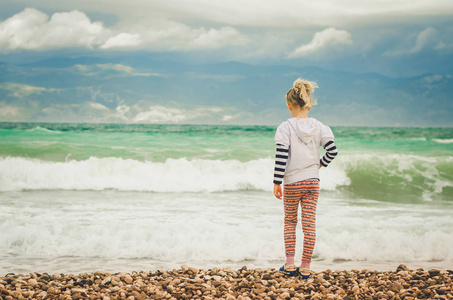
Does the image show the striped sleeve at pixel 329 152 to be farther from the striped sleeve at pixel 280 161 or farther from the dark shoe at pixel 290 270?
the dark shoe at pixel 290 270

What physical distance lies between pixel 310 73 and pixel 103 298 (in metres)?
75.5

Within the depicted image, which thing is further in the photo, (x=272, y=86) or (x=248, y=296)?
(x=272, y=86)

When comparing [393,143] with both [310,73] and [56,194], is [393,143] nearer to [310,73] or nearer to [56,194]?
[56,194]

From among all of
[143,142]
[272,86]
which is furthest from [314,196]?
[272,86]

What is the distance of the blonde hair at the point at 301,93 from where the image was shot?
12.2 ft

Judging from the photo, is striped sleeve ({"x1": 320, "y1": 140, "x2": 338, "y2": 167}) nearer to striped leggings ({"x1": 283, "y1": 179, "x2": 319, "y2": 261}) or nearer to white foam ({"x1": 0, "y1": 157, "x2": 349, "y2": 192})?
striped leggings ({"x1": 283, "y1": 179, "x2": 319, "y2": 261})

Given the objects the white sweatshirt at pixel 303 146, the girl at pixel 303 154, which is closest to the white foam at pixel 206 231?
the girl at pixel 303 154

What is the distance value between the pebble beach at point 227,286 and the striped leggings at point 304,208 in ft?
0.97

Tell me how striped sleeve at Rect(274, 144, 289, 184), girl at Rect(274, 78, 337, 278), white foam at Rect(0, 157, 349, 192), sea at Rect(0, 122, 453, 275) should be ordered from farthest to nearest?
white foam at Rect(0, 157, 349, 192) → sea at Rect(0, 122, 453, 275) → girl at Rect(274, 78, 337, 278) → striped sleeve at Rect(274, 144, 289, 184)

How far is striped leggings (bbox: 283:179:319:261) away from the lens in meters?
3.74

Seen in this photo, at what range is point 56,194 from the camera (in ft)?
29.3

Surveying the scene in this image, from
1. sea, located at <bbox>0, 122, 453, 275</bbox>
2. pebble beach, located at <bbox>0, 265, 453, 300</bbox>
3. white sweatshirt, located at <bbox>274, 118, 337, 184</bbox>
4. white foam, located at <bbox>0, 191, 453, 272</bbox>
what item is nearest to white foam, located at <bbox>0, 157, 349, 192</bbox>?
sea, located at <bbox>0, 122, 453, 275</bbox>

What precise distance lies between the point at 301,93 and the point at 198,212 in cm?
400

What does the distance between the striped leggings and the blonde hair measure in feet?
2.26
